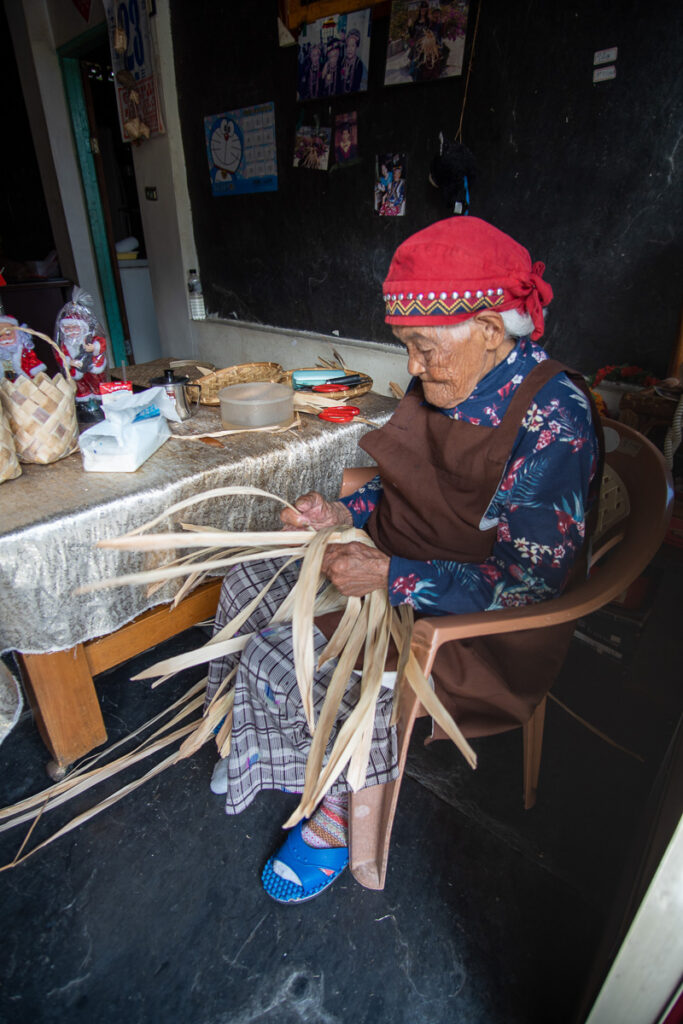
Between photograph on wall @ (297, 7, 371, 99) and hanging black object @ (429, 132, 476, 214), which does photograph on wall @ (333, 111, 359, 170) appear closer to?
photograph on wall @ (297, 7, 371, 99)

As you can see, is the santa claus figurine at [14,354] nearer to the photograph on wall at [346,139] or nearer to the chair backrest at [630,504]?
the chair backrest at [630,504]

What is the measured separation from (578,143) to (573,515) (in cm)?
178

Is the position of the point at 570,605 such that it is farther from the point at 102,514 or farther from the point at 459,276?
the point at 102,514

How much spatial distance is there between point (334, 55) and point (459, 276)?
2555mm

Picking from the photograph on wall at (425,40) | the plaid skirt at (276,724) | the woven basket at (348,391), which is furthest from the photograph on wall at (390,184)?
the plaid skirt at (276,724)

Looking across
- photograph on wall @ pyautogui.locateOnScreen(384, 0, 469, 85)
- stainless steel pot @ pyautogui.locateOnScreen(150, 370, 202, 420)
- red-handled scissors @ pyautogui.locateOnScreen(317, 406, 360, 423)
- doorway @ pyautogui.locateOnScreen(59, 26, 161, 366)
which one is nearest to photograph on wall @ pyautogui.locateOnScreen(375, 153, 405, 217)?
photograph on wall @ pyautogui.locateOnScreen(384, 0, 469, 85)

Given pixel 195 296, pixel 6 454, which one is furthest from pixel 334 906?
pixel 195 296

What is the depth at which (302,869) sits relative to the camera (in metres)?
1.36

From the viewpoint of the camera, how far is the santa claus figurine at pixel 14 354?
1521 millimetres

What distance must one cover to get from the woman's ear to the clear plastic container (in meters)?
0.83

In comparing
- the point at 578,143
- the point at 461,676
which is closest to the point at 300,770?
the point at 461,676

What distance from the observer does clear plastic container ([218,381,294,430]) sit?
5.79ft

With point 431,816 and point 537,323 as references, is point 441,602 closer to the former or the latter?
point 537,323

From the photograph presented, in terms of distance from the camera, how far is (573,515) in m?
1.07
